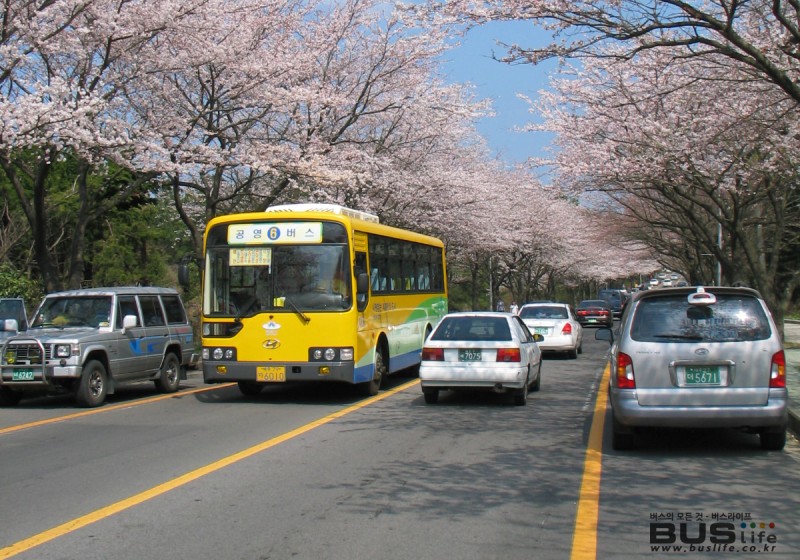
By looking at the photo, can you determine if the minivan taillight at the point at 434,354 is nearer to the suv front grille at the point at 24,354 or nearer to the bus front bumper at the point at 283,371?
the bus front bumper at the point at 283,371

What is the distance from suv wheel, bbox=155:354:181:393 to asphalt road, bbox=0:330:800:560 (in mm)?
3022

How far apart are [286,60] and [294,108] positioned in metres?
2.66

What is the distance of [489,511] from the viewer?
22.2 ft

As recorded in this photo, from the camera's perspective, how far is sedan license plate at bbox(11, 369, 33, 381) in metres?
13.1

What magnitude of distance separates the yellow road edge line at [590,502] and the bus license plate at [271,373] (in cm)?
497

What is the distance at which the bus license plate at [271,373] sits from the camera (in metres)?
13.6

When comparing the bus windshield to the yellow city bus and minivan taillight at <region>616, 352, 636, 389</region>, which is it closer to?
the yellow city bus

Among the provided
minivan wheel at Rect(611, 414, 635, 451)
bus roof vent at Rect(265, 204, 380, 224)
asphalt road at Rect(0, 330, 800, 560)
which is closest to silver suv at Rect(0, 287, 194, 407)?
asphalt road at Rect(0, 330, 800, 560)

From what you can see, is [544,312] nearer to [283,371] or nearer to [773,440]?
[283,371]

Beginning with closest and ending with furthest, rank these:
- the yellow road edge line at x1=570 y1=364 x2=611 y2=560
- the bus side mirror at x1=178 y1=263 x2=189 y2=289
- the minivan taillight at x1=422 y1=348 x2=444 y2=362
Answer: the yellow road edge line at x1=570 y1=364 x2=611 y2=560 → the minivan taillight at x1=422 y1=348 x2=444 y2=362 → the bus side mirror at x1=178 y1=263 x2=189 y2=289

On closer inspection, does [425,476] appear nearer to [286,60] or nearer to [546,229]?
[286,60]

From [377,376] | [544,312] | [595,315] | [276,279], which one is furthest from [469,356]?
[595,315]

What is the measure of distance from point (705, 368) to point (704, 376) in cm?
8

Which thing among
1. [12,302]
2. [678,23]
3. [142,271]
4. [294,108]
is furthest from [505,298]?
[678,23]
